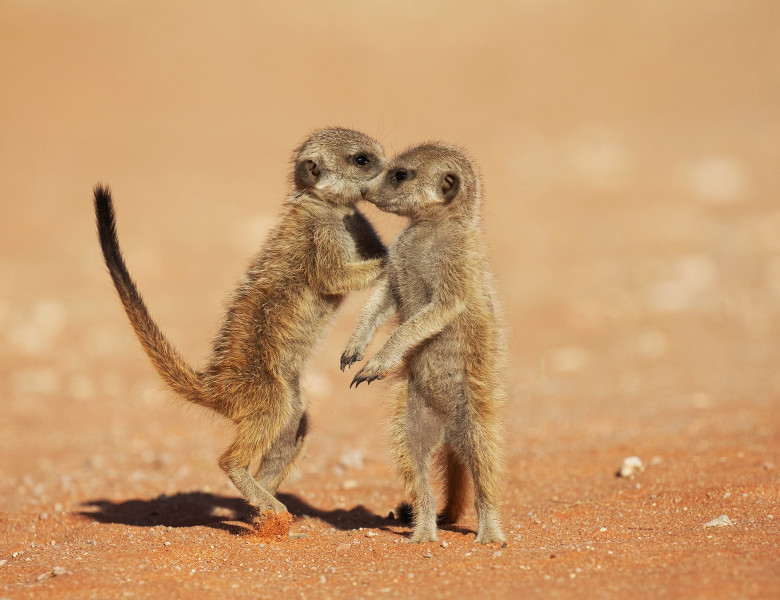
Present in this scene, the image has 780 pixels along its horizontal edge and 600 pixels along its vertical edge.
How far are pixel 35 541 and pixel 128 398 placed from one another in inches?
259

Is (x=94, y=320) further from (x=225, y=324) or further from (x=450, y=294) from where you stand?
(x=450, y=294)

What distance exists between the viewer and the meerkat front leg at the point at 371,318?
21.0ft

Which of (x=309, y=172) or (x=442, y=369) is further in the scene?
(x=309, y=172)

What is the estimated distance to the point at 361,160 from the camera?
7.19 meters

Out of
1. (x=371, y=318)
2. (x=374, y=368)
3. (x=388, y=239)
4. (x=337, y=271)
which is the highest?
(x=388, y=239)

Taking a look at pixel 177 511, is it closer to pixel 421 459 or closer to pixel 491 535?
pixel 421 459

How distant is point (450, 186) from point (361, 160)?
1.14 meters

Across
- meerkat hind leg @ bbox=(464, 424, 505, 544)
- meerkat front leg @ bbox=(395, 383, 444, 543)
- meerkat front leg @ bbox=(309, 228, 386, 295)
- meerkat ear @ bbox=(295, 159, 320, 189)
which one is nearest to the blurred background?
meerkat front leg @ bbox=(309, 228, 386, 295)

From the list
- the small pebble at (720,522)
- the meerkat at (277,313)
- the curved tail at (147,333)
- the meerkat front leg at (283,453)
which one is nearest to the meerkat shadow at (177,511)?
the meerkat front leg at (283,453)

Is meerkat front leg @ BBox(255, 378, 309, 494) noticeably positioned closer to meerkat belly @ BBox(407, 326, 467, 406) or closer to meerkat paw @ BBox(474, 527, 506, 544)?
meerkat belly @ BBox(407, 326, 467, 406)

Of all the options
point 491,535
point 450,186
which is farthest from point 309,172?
point 491,535

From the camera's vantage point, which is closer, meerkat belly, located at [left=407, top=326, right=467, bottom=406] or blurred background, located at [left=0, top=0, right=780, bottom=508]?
meerkat belly, located at [left=407, top=326, right=467, bottom=406]

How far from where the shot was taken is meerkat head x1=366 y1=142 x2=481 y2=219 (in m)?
6.30

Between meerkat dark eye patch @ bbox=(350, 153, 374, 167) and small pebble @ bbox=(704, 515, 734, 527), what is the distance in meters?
3.67
